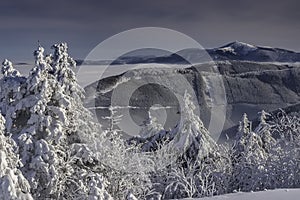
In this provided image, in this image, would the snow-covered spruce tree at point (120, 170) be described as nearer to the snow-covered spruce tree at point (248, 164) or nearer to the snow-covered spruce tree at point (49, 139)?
the snow-covered spruce tree at point (49, 139)

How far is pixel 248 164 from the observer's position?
75.8ft

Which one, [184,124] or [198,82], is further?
[198,82]

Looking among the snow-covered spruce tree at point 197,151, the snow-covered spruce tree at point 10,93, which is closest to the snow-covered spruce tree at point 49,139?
the snow-covered spruce tree at point 10,93

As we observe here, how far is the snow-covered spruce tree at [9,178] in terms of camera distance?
788 centimetres

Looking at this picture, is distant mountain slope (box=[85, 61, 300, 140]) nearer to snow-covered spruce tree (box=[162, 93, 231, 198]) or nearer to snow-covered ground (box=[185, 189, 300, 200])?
snow-covered spruce tree (box=[162, 93, 231, 198])

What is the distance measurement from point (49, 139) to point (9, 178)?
4.74 metres

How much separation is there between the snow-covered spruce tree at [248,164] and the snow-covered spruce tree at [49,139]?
10.6 m

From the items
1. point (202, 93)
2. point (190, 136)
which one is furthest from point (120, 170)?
point (202, 93)

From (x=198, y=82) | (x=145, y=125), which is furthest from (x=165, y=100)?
(x=145, y=125)

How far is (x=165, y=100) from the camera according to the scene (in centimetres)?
14838

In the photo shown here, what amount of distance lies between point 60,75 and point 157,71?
156872mm

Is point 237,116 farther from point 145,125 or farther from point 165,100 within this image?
point 145,125

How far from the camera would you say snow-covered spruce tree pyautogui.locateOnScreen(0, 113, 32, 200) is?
7875 mm

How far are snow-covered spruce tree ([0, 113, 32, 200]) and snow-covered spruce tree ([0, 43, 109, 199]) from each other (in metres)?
3.01
